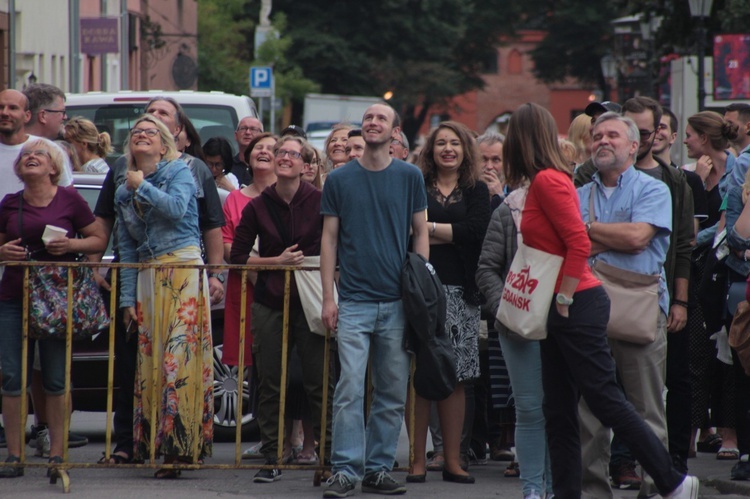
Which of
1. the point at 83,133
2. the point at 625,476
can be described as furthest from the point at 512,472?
the point at 83,133

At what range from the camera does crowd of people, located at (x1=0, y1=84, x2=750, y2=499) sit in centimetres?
679

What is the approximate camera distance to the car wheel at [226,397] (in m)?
9.10

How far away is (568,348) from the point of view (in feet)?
20.9

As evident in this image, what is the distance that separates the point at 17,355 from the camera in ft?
24.8

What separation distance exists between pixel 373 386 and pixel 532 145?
5.63 ft

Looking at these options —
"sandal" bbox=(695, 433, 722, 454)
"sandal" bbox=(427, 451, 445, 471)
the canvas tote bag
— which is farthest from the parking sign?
the canvas tote bag

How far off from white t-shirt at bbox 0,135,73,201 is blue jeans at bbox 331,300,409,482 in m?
1.83

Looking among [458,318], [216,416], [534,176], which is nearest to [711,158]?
[458,318]

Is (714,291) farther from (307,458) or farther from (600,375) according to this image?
(307,458)

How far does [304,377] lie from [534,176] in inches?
81.5

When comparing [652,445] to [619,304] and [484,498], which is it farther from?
[484,498]

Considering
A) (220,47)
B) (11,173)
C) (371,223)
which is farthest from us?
(220,47)

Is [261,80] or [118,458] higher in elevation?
[261,80]

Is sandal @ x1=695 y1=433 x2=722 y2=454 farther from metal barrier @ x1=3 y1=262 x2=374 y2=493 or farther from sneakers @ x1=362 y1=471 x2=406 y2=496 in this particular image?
sneakers @ x1=362 y1=471 x2=406 y2=496
